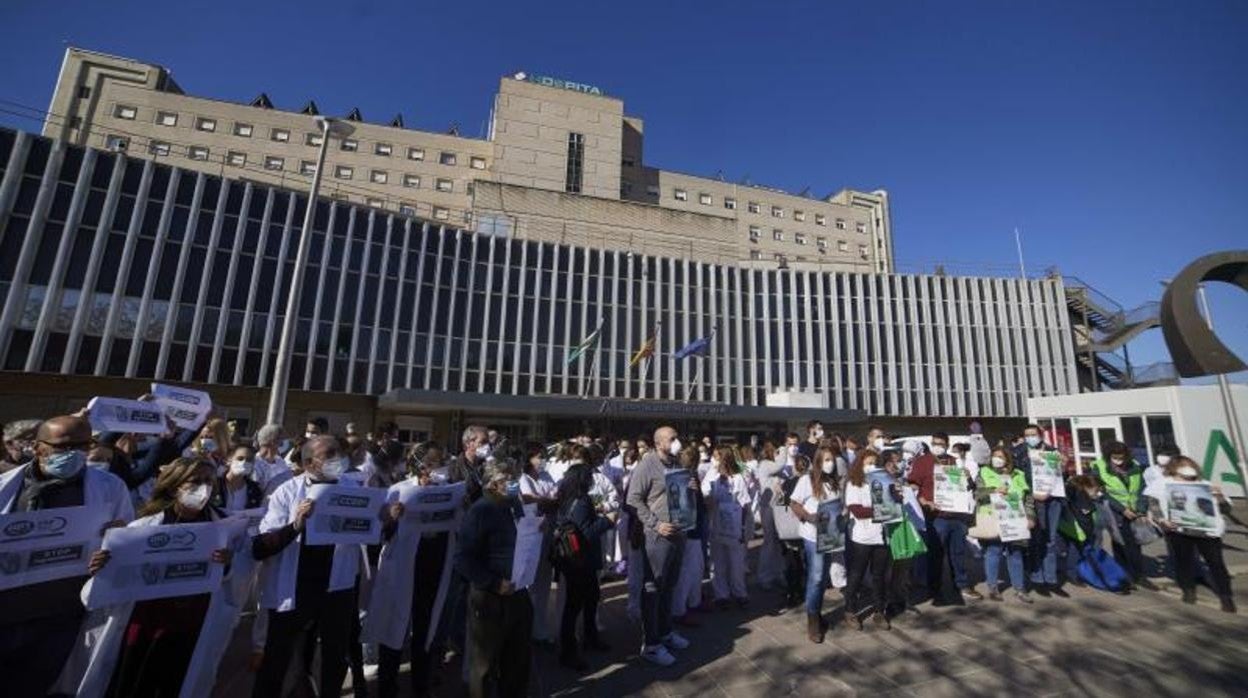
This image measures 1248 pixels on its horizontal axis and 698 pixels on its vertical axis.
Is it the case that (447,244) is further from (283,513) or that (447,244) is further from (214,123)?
(283,513)

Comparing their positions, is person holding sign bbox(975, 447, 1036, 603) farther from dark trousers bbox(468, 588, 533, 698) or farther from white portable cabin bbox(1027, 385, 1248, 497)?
white portable cabin bbox(1027, 385, 1248, 497)

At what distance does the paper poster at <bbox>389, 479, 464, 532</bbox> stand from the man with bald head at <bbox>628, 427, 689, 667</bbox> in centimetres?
183

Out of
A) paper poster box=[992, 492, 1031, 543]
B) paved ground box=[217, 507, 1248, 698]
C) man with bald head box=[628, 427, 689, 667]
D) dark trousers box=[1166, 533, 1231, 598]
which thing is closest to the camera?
paved ground box=[217, 507, 1248, 698]

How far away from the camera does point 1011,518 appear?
727cm

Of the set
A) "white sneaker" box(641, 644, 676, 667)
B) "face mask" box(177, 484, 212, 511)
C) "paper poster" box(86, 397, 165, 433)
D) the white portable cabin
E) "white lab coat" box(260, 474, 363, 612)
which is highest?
the white portable cabin

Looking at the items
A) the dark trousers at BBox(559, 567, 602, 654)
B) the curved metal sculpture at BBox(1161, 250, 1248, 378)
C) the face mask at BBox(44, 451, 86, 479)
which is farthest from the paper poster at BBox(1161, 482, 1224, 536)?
the face mask at BBox(44, 451, 86, 479)

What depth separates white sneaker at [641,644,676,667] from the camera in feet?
17.2

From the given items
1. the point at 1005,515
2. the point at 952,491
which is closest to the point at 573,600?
the point at 952,491

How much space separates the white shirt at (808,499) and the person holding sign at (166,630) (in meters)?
5.59

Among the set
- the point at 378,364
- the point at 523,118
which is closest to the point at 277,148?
the point at 523,118

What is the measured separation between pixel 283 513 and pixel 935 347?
43.5 metres

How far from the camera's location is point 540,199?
40781mm

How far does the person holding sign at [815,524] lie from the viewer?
5848mm

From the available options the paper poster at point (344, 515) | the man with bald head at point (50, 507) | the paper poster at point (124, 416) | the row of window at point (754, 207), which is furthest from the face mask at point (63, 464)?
the row of window at point (754, 207)
